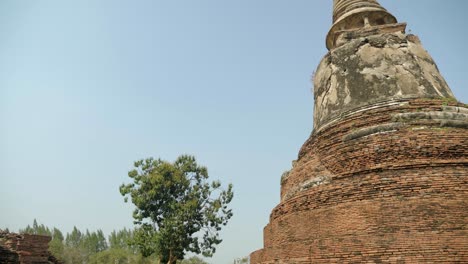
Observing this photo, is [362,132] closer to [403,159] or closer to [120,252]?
[403,159]

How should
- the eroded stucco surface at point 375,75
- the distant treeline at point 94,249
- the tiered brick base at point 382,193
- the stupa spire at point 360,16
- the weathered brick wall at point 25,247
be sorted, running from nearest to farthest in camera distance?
1. the tiered brick base at point 382,193
2. the weathered brick wall at point 25,247
3. the eroded stucco surface at point 375,75
4. the stupa spire at point 360,16
5. the distant treeline at point 94,249

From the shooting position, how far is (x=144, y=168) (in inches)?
763

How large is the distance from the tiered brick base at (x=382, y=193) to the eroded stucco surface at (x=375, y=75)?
50 centimetres

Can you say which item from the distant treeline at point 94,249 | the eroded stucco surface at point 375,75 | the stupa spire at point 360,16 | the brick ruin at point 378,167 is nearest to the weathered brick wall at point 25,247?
the brick ruin at point 378,167

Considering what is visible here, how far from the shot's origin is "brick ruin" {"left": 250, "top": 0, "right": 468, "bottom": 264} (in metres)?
5.08

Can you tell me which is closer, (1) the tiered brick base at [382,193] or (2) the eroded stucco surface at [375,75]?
(1) the tiered brick base at [382,193]

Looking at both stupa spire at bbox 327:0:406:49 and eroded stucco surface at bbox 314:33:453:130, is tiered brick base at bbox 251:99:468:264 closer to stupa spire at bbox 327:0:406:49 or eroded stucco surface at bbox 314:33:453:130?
eroded stucco surface at bbox 314:33:453:130

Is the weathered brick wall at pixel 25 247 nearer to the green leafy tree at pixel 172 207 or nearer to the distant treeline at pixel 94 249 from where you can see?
the green leafy tree at pixel 172 207

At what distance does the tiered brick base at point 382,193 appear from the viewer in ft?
16.4

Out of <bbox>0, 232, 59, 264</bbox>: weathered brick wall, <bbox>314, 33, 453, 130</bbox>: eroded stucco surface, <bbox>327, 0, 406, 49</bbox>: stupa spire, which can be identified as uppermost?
<bbox>327, 0, 406, 49</bbox>: stupa spire

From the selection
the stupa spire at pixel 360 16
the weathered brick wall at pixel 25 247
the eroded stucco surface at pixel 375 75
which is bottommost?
the weathered brick wall at pixel 25 247

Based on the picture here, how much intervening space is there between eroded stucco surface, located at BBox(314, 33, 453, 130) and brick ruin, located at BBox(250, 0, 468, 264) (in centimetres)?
3

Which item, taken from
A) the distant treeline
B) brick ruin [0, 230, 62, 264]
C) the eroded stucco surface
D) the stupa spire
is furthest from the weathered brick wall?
the distant treeline

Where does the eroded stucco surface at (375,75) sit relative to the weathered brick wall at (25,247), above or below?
above
